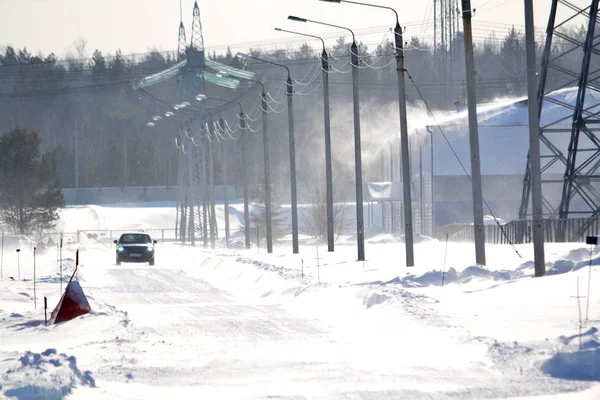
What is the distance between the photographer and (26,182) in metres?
92.8

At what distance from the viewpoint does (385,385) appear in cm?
1119

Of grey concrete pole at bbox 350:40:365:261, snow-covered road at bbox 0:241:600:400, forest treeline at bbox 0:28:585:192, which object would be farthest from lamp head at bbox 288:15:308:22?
forest treeline at bbox 0:28:585:192

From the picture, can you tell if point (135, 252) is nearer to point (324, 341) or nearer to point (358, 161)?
point (358, 161)

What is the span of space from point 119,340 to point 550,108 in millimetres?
70500

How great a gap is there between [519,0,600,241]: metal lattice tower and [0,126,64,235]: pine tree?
4273cm

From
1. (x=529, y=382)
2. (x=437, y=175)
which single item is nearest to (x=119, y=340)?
(x=529, y=382)

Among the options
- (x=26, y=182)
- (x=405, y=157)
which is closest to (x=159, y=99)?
(x=26, y=182)

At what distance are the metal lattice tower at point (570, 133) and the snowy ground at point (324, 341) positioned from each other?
52.6ft

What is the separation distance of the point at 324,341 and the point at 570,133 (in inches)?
2723

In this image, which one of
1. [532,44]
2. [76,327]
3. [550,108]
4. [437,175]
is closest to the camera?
[76,327]

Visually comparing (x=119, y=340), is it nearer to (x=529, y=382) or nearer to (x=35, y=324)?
(x=35, y=324)

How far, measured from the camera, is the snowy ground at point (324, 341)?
1111 centimetres

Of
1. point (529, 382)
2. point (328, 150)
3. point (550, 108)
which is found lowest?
point (529, 382)

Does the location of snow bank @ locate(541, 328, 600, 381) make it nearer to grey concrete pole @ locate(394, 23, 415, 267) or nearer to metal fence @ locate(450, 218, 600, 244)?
grey concrete pole @ locate(394, 23, 415, 267)
